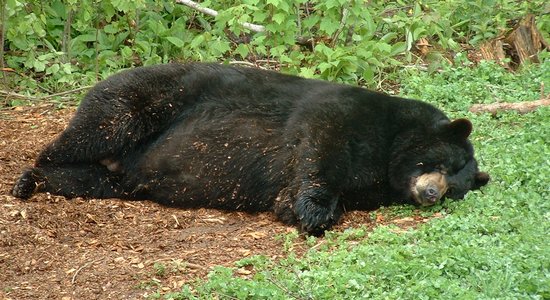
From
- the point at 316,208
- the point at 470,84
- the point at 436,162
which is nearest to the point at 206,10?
the point at 470,84

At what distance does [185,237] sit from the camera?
7.00 meters

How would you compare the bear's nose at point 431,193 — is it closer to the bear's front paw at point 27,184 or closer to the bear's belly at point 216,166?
the bear's belly at point 216,166

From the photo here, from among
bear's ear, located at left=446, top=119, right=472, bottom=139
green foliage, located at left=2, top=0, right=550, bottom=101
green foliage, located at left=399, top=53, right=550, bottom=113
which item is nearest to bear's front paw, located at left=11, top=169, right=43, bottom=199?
green foliage, located at left=2, top=0, right=550, bottom=101

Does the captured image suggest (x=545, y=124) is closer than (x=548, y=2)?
Yes

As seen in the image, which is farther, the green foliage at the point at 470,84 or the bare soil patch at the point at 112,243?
the green foliage at the point at 470,84

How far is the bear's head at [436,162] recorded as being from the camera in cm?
756

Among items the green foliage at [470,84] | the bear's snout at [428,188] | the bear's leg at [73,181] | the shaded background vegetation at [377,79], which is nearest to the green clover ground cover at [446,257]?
the shaded background vegetation at [377,79]

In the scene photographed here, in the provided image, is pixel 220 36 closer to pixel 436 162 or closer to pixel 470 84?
pixel 470 84

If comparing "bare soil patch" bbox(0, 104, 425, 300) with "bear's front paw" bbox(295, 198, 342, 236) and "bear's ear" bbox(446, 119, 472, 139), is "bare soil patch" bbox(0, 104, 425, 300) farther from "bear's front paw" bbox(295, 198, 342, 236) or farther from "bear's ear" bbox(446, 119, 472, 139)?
"bear's ear" bbox(446, 119, 472, 139)

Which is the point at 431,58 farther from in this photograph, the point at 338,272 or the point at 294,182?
the point at 338,272

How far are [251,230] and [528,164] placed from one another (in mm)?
2567

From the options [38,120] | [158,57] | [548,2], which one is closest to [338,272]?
[38,120]

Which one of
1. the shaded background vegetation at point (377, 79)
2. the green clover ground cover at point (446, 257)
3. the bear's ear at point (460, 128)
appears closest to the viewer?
the green clover ground cover at point (446, 257)

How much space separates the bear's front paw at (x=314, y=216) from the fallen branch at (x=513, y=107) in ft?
11.4
